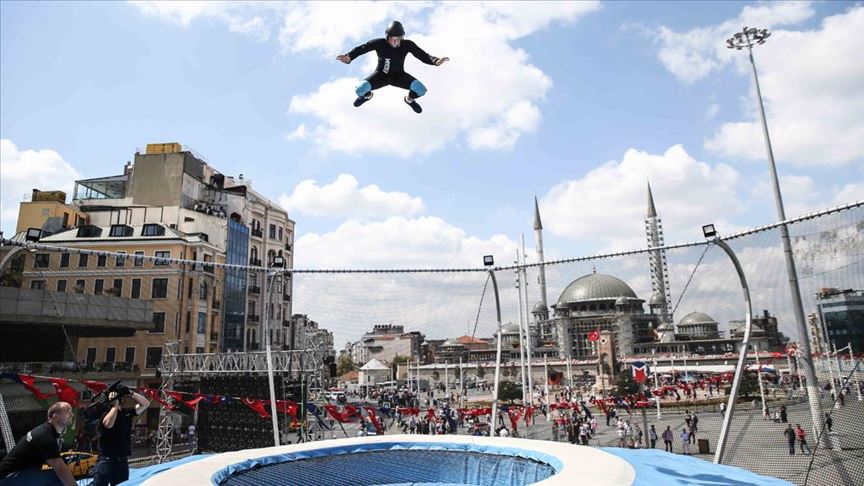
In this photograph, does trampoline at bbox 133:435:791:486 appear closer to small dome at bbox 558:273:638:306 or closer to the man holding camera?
the man holding camera

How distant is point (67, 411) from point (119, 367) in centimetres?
2694

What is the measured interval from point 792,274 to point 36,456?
42.7 ft

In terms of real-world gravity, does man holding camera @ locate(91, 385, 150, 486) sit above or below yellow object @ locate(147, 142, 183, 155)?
below

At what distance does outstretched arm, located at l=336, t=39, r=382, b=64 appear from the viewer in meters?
9.24

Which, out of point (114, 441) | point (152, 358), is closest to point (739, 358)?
point (114, 441)

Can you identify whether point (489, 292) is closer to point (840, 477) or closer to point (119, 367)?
point (840, 477)

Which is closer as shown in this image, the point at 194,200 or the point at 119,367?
the point at 119,367

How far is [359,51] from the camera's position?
9438mm

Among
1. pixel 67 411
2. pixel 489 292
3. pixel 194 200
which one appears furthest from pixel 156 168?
pixel 67 411

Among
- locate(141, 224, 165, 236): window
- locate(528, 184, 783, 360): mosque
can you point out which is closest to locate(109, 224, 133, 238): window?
locate(141, 224, 165, 236): window

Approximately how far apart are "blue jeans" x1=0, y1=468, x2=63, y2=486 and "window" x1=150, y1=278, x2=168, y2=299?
93.2 feet

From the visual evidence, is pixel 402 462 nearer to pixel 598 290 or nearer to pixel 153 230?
pixel 153 230

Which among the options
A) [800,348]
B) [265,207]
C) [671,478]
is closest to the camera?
[671,478]

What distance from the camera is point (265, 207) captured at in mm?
46156
